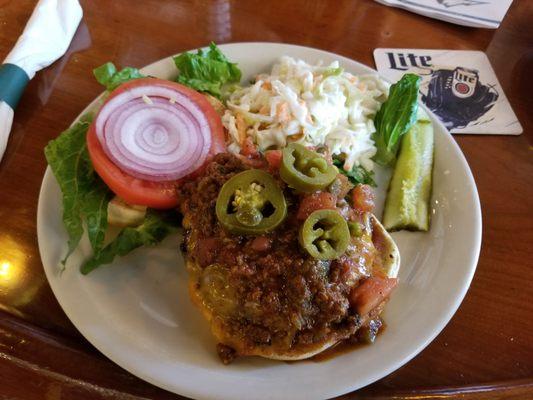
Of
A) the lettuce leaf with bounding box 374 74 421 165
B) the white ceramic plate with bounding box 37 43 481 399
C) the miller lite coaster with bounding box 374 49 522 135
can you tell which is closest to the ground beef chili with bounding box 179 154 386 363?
the white ceramic plate with bounding box 37 43 481 399

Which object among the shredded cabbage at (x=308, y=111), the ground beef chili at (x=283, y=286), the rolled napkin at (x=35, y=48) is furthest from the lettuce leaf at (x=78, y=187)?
the shredded cabbage at (x=308, y=111)

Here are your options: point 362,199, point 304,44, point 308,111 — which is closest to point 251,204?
point 362,199

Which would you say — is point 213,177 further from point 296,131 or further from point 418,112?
point 418,112

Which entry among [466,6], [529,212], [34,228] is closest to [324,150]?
[529,212]

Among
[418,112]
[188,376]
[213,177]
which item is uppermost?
[418,112]

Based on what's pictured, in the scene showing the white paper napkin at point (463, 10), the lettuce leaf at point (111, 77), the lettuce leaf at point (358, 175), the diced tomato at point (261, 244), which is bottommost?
the lettuce leaf at point (358, 175)

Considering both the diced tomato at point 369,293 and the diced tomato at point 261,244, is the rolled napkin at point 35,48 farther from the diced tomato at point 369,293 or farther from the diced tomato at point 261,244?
the diced tomato at point 369,293
